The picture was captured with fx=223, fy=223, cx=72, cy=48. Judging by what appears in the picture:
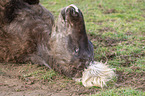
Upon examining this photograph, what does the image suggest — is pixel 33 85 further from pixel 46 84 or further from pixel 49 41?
pixel 49 41

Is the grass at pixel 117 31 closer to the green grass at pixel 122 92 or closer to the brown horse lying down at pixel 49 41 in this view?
the green grass at pixel 122 92

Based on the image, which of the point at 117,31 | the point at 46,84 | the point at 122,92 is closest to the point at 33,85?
the point at 46,84

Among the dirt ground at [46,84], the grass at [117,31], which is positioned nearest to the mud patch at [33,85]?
the dirt ground at [46,84]

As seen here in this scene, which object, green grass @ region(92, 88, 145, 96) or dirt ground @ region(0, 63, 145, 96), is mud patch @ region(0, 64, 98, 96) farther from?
green grass @ region(92, 88, 145, 96)

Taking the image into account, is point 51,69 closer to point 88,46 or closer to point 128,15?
point 88,46

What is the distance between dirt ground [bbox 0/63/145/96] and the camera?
295cm

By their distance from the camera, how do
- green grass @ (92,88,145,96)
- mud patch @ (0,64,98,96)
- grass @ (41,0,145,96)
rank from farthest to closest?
grass @ (41,0,145,96) < mud patch @ (0,64,98,96) < green grass @ (92,88,145,96)

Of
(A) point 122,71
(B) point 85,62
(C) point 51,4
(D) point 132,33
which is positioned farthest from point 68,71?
(C) point 51,4

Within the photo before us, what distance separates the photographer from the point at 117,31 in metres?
5.89

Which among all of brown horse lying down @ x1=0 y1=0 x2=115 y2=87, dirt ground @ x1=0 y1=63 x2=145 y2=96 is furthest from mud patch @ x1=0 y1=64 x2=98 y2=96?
brown horse lying down @ x1=0 y1=0 x2=115 y2=87

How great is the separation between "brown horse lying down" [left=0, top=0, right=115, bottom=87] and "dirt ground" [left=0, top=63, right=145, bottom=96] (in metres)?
0.14

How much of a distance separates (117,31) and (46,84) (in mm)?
3234

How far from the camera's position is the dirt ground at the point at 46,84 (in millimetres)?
2951

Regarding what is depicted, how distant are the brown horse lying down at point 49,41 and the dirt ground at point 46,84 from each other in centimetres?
14
